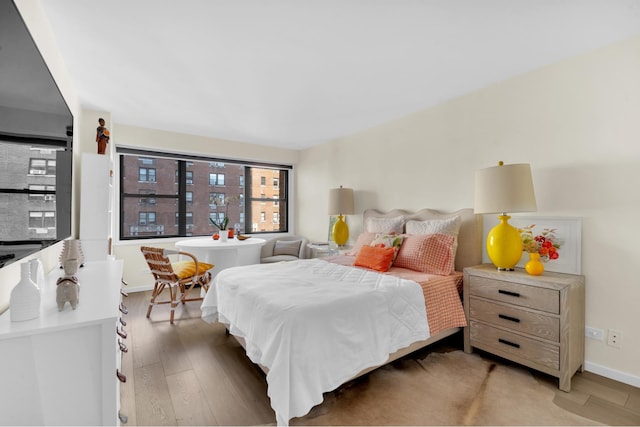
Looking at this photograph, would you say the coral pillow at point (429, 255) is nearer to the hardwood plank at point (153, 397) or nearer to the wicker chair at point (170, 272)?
the hardwood plank at point (153, 397)

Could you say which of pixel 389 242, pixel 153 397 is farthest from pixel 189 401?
pixel 389 242

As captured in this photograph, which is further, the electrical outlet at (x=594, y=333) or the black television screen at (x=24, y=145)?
the electrical outlet at (x=594, y=333)

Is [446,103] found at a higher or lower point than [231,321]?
higher

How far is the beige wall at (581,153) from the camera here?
211cm

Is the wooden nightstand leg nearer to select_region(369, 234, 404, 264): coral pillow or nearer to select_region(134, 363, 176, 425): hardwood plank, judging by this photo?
select_region(369, 234, 404, 264): coral pillow

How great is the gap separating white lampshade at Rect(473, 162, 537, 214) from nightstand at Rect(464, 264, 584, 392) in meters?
0.53

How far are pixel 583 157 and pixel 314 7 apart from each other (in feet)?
7.55

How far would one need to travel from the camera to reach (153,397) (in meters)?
1.94

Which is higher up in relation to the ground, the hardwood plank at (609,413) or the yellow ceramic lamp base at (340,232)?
the yellow ceramic lamp base at (340,232)

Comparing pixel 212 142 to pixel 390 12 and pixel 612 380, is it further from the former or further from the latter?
pixel 612 380

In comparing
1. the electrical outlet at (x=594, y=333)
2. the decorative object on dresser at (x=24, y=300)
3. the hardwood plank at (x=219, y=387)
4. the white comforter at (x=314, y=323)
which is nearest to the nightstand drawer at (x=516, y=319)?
the electrical outlet at (x=594, y=333)

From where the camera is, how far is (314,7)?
1779 mm

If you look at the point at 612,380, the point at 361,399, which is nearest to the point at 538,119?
the point at 612,380

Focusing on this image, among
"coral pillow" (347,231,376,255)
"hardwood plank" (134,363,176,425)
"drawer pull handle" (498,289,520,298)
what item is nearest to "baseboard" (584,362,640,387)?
"drawer pull handle" (498,289,520,298)
